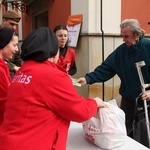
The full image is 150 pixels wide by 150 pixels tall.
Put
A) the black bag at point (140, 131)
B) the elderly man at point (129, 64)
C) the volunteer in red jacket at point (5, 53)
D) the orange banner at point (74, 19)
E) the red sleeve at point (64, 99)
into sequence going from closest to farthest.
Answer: the red sleeve at point (64, 99), the volunteer in red jacket at point (5, 53), the black bag at point (140, 131), the elderly man at point (129, 64), the orange banner at point (74, 19)

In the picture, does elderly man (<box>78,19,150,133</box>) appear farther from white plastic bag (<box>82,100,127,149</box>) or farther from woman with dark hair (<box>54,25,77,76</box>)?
white plastic bag (<box>82,100,127,149</box>)

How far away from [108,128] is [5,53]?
3.28 feet

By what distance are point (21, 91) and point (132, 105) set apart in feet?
6.61

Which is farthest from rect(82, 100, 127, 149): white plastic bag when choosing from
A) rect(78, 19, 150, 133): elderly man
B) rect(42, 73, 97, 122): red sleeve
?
rect(78, 19, 150, 133): elderly man

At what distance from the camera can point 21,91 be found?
159 cm

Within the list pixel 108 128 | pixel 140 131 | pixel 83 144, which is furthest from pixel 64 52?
pixel 108 128

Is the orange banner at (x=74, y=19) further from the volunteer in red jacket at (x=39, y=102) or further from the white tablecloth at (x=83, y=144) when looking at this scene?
the volunteer in red jacket at (x=39, y=102)

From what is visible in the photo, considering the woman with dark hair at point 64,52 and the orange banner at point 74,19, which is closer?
the woman with dark hair at point 64,52

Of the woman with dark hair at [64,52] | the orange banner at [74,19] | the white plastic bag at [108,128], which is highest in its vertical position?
the orange banner at [74,19]

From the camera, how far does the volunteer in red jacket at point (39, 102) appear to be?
1562 mm

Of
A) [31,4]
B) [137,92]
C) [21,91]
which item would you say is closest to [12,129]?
[21,91]

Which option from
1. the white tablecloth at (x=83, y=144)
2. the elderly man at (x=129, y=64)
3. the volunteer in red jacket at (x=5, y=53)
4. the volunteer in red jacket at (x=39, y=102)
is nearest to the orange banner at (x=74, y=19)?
the elderly man at (x=129, y=64)

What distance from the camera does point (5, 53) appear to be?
2254mm

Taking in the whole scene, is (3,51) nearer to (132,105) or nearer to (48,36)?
(48,36)
